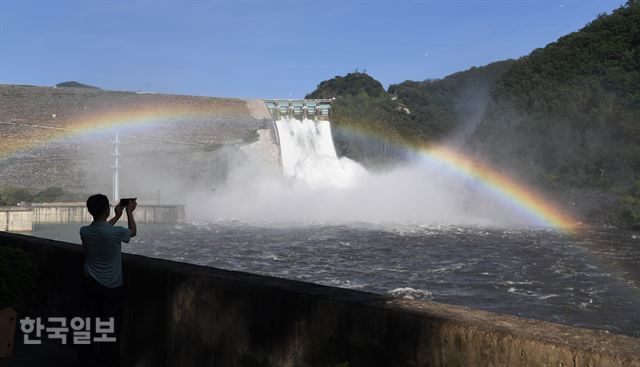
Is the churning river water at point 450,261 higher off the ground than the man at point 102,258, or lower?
lower

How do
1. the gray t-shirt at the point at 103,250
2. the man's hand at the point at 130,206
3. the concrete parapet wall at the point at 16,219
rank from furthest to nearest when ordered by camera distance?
the concrete parapet wall at the point at 16,219 → the man's hand at the point at 130,206 → the gray t-shirt at the point at 103,250

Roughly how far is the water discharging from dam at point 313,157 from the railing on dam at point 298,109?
1838mm

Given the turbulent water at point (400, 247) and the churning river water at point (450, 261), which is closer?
the churning river water at point (450, 261)

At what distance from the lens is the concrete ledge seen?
2.61m

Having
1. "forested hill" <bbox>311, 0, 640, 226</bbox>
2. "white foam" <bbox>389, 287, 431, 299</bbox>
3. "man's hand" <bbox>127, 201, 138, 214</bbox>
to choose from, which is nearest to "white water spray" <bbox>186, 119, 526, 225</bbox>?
"forested hill" <bbox>311, 0, 640, 226</bbox>

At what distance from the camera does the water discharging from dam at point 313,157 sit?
7125 cm

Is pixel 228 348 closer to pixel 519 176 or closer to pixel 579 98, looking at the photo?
pixel 519 176

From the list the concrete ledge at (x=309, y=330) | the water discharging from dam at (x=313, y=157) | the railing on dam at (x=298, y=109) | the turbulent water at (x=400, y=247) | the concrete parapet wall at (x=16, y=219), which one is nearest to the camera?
the concrete ledge at (x=309, y=330)

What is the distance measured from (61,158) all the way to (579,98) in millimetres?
62767

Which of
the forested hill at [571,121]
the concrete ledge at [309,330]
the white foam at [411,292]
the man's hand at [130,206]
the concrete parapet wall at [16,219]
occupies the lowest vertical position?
the concrete parapet wall at [16,219]

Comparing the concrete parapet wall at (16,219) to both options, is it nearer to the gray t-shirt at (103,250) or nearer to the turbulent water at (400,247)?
the turbulent water at (400,247)

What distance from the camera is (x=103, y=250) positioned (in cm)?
449

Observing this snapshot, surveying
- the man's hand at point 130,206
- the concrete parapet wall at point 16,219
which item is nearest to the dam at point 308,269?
the concrete parapet wall at point 16,219

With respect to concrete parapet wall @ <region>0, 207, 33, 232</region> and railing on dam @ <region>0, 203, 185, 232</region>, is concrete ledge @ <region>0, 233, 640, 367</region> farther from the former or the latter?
concrete parapet wall @ <region>0, 207, 33, 232</region>
